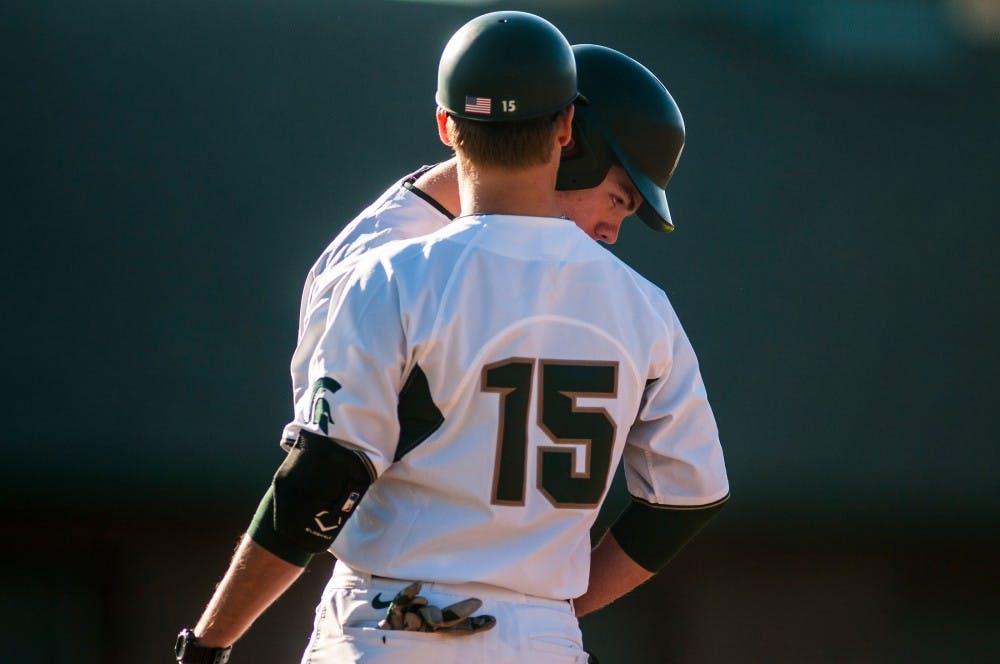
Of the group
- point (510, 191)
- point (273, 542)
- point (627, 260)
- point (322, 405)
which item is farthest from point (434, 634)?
point (627, 260)

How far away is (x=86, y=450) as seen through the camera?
5.39 metres

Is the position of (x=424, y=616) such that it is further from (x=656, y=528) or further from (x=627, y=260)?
(x=627, y=260)

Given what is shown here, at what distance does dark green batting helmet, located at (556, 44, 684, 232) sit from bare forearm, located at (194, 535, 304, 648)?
1.17 metres

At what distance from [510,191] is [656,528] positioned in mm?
714

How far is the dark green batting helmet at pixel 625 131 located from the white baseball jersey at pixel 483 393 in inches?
29.2

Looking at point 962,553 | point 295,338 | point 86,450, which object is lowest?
point 962,553

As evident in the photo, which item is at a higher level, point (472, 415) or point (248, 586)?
point (472, 415)

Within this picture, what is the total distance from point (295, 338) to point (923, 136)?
2990 millimetres

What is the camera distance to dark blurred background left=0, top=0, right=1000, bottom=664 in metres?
5.40

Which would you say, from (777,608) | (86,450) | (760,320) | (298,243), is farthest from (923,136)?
(86,450)

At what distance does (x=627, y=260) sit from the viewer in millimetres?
5703

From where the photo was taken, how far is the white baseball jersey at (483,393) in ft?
6.50

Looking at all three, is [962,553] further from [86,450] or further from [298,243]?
[86,450]

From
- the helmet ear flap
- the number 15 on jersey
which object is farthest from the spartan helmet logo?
the helmet ear flap
